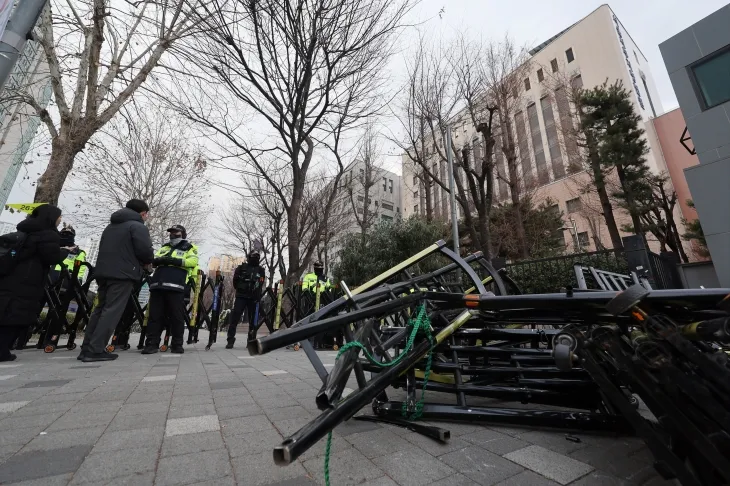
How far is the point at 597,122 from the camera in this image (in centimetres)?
1474

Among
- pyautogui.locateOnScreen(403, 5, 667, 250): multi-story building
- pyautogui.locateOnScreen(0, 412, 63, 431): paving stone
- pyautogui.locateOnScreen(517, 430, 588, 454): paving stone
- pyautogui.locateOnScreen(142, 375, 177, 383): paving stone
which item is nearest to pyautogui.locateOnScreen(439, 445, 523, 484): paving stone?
pyautogui.locateOnScreen(517, 430, 588, 454): paving stone

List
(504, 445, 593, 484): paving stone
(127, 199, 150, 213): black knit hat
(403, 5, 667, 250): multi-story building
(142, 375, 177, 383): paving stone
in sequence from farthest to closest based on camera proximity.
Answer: (403, 5, 667, 250): multi-story building < (127, 199, 150, 213): black knit hat < (142, 375, 177, 383): paving stone < (504, 445, 593, 484): paving stone

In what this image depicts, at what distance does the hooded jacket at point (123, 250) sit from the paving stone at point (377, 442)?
13.7ft

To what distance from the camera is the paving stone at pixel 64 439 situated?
1587mm

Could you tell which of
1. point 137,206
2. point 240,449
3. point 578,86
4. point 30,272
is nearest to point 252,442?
point 240,449

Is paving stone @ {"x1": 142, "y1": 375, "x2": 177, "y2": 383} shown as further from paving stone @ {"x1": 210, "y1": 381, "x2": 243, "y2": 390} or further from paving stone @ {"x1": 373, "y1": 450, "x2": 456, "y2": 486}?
paving stone @ {"x1": 373, "y1": 450, "x2": 456, "y2": 486}

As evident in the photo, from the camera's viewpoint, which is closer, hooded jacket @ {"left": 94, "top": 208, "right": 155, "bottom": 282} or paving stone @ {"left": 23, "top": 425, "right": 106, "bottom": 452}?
paving stone @ {"left": 23, "top": 425, "right": 106, "bottom": 452}

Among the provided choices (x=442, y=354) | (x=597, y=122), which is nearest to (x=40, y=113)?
(x=442, y=354)

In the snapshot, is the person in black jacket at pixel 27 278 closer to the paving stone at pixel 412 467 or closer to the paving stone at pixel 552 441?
the paving stone at pixel 412 467

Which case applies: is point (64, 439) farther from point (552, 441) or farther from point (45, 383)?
point (552, 441)

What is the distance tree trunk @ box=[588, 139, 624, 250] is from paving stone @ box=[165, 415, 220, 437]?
16093mm

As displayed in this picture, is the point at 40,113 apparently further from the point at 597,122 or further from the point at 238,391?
the point at 597,122

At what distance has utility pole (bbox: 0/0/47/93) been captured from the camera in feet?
7.71

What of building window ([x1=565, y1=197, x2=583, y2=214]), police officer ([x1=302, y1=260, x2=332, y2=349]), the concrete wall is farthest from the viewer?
building window ([x1=565, y1=197, x2=583, y2=214])
